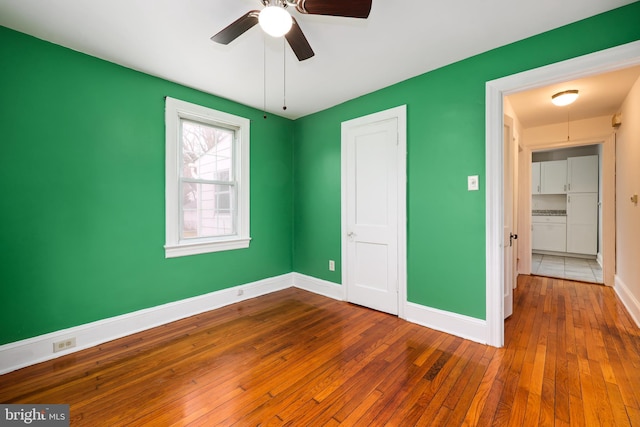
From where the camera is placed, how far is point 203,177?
327cm

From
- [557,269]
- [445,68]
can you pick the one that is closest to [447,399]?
[445,68]

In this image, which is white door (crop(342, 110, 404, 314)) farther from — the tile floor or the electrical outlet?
the tile floor

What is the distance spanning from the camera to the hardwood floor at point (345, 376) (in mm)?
1585

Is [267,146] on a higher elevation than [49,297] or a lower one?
higher

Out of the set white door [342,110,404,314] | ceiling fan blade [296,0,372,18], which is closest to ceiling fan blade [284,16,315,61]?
ceiling fan blade [296,0,372,18]

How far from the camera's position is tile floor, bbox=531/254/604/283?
4.50 meters

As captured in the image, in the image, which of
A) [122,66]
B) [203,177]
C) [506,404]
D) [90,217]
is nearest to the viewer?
[506,404]

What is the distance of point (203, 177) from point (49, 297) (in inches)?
69.7

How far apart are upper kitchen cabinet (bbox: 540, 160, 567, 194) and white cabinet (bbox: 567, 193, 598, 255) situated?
0.28 m

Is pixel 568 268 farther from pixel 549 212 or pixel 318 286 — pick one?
pixel 318 286

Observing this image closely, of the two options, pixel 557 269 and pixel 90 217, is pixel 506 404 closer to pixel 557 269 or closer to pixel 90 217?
pixel 90 217

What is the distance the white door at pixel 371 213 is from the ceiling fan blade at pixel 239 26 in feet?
6.05

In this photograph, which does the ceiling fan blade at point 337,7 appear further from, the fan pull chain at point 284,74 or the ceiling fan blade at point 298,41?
the fan pull chain at point 284,74

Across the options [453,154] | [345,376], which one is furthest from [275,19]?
[345,376]
